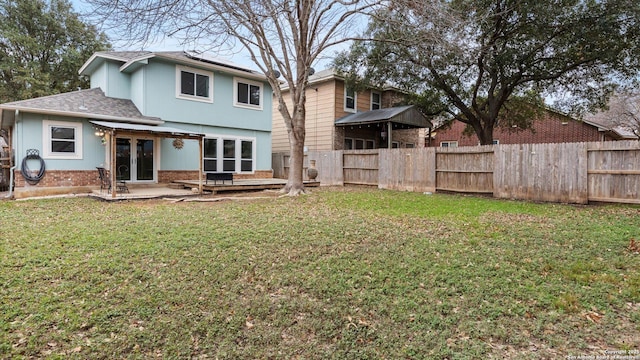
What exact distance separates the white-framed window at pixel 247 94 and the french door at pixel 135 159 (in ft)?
13.8

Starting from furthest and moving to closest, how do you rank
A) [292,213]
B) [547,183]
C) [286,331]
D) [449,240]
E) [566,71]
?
[566,71] < [547,183] < [292,213] < [449,240] < [286,331]

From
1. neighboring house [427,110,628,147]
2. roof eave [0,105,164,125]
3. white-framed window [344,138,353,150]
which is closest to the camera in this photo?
roof eave [0,105,164,125]

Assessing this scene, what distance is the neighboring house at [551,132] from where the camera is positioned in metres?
19.9

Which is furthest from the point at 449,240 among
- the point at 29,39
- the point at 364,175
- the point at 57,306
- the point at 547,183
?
the point at 29,39

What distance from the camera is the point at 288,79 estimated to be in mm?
11195

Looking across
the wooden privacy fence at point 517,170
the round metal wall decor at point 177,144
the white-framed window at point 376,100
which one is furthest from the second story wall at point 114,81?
the white-framed window at point 376,100

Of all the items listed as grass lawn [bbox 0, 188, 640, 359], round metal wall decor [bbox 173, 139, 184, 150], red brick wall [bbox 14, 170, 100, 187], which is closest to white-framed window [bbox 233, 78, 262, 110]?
round metal wall decor [bbox 173, 139, 184, 150]

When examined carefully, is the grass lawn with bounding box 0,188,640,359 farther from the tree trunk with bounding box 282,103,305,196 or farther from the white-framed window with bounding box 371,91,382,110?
the white-framed window with bounding box 371,91,382,110

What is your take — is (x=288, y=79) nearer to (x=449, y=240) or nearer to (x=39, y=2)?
(x=449, y=240)

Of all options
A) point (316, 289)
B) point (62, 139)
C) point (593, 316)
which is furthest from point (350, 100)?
point (593, 316)

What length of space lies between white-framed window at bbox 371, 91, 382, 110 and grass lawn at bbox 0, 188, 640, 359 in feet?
48.1

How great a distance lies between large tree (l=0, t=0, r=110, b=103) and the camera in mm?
20219

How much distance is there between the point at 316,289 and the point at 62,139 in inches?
471

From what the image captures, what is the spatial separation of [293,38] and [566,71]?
37.7 feet
